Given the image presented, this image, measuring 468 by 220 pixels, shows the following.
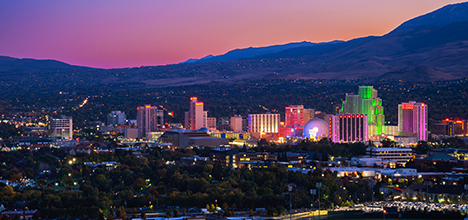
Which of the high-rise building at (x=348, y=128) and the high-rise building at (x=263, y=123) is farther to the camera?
the high-rise building at (x=263, y=123)

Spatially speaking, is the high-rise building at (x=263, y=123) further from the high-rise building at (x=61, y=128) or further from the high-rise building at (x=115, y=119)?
the high-rise building at (x=61, y=128)

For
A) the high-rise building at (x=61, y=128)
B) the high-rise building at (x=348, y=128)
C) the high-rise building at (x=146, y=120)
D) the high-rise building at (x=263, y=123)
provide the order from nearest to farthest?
1. the high-rise building at (x=348, y=128)
2. the high-rise building at (x=61, y=128)
3. the high-rise building at (x=263, y=123)
4. the high-rise building at (x=146, y=120)

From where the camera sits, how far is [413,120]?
134 metres

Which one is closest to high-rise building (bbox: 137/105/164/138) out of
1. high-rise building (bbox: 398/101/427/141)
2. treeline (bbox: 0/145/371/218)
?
high-rise building (bbox: 398/101/427/141)

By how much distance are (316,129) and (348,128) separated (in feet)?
17.7

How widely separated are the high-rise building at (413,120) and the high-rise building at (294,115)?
2159 cm

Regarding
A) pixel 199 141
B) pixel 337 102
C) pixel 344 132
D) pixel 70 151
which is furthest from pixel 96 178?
pixel 337 102

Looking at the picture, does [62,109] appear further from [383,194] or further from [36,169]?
[383,194]

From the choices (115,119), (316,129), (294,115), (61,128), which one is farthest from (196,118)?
(316,129)

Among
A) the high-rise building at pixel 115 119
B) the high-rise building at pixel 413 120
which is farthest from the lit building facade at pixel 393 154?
the high-rise building at pixel 115 119

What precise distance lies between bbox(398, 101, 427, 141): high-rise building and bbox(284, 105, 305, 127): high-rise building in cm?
2159

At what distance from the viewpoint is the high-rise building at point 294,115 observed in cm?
15150

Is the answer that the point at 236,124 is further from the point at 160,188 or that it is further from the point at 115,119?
the point at 160,188

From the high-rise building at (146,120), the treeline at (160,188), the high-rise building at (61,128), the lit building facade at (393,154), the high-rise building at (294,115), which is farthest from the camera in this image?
the high-rise building at (294,115)
